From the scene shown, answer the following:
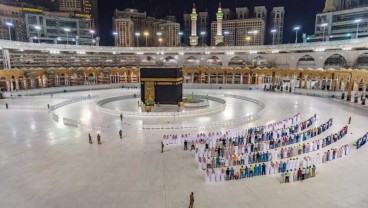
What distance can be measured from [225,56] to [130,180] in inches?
2025

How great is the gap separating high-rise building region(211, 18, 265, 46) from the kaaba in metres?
110

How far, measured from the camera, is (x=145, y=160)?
48.1 ft

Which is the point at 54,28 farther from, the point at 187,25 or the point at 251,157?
the point at 187,25

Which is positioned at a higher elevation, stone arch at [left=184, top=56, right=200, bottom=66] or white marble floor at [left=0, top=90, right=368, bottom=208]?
stone arch at [left=184, top=56, right=200, bottom=66]

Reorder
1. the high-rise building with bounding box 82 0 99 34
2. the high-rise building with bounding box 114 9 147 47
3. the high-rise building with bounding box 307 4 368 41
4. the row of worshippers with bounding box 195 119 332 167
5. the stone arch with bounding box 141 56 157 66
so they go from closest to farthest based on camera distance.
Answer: the row of worshippers with bounding box 195 119 332 167, the stone arch with bounding box 141 56 157 66, the high-rise building with bounding box 307 4 368 41, the high-rise building with bounding box 114 9 147 47, the high-rise building with bounding box 82 0 99 34

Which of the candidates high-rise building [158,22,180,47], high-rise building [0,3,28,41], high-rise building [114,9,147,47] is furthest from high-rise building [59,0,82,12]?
high-rise building [0,3,28,41]

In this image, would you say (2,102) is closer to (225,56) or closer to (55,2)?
(225,56)

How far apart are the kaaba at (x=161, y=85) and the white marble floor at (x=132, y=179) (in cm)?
1078

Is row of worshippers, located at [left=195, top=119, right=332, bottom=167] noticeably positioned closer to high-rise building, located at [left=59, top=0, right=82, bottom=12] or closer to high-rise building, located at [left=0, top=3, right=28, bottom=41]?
high-rise building, located at [left=0, top=3, right=28, bottom=41]

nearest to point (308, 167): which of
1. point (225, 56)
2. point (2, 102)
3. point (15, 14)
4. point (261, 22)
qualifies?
point (2, 102)

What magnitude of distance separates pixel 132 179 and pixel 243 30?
135818 mm

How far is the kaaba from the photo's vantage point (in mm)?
29953

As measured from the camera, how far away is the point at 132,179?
40.5 ft

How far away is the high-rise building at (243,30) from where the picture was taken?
132 m
